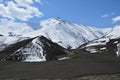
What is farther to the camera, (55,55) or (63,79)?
(55,55)

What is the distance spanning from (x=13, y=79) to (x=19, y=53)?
10200cm

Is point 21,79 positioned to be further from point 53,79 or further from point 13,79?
point 53,79

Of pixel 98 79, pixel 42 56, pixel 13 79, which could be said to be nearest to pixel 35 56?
pixel 42 56

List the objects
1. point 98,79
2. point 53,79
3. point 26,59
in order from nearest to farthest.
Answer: point 98,79 < point 53,79 < point 26,59

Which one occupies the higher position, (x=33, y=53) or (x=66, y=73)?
(x=33, y=53)

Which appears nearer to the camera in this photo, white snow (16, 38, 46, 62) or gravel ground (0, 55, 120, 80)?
gravel ground (0, 55, 120, 80)

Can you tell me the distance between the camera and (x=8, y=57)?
17875cm

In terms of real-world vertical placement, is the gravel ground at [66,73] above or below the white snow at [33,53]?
below

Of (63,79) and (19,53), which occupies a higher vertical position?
(19,53)

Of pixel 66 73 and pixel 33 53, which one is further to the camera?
pixel 33 53

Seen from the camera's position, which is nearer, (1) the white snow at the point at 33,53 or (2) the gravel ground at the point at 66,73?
(2) the gravel ground at the point at 66,73

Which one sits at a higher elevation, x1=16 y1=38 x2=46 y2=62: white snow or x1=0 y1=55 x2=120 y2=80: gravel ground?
x1=16 y1=38 x2=46 y2=62: white snow

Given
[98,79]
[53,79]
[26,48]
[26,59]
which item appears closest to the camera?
[98,79]

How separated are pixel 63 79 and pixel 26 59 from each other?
3956 inches
